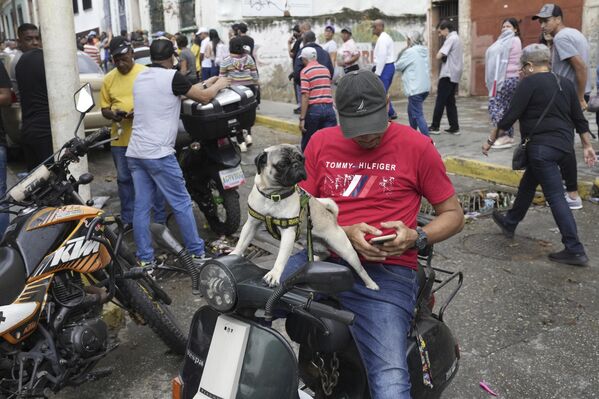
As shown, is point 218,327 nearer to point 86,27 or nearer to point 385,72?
point 385,72

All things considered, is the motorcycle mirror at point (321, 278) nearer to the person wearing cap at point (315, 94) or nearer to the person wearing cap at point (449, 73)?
the person wearing cap at point (315, 94)

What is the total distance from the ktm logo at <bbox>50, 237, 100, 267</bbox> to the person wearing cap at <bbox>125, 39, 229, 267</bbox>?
5.68 feet

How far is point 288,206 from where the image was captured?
2.46 meters

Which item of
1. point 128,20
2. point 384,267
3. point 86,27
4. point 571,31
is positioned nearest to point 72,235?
point 384,267

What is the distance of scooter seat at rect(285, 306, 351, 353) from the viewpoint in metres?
2.21

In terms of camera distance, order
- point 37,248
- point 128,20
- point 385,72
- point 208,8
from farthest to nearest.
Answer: point 128,20, point 208,8, point 385,72, point 37,248

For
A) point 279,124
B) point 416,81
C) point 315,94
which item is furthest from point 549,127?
point 279,124

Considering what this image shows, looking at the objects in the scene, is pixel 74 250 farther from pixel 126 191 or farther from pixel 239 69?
pixel 239 69

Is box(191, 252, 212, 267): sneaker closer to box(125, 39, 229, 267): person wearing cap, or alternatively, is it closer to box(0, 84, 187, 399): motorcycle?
box(125, 39, 229, 267): person wearing cap

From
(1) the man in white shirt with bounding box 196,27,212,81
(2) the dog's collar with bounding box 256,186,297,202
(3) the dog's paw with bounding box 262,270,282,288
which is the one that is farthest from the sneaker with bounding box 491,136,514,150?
(1) the man in white shirt with bounding box 196,27,212,81

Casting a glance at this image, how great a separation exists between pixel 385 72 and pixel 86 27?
19281 mm

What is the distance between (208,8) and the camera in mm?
17438

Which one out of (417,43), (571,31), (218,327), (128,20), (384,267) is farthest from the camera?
(128,20)

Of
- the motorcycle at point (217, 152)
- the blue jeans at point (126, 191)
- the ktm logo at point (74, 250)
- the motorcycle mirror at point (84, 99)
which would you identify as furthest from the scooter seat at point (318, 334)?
the blue jeans at point (126, 191)
